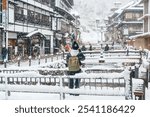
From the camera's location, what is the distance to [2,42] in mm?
34938

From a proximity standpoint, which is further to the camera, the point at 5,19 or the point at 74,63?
the point at 5,19

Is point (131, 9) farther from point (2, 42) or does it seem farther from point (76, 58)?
point (76, 58)

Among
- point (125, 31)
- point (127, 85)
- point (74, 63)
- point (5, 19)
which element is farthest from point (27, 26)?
point (125, 31)

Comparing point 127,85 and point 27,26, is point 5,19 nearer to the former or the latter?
point 27,26

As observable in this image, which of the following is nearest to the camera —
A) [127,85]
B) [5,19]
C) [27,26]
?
[127,85]

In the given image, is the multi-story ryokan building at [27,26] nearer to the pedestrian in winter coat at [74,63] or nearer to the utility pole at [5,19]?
the utility pole at [5,19]

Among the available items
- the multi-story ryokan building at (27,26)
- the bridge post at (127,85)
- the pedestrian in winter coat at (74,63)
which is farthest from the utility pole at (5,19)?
the bridge post at (127,85)

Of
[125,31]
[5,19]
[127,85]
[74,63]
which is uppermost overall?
[125,31]

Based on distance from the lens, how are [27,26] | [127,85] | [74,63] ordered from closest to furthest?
[127,85] < [74,63] < [27,26]

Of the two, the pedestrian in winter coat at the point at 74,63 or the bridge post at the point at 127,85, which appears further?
the pedestrian in winter coat at the point at 74,63

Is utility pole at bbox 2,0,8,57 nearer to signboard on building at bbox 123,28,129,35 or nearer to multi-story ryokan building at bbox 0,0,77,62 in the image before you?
multi-story ryokan building at bbox 0,0,77,62

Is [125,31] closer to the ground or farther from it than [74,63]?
farther from it

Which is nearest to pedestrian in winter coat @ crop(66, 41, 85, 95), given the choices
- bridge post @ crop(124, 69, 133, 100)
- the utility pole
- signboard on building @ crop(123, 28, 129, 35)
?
bridge post @ crop(124, 69, 133, 100)

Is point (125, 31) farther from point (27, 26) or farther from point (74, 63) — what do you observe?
point (74, 63)
